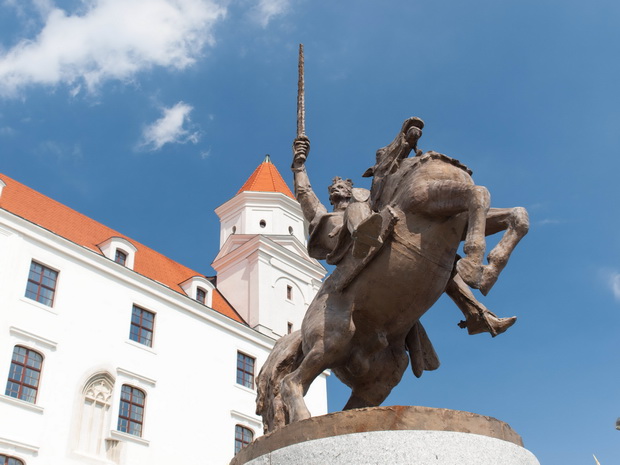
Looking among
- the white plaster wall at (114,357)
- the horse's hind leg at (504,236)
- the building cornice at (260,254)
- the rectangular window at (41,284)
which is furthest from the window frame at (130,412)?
the horse's hind leg at (504,236)

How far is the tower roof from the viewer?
39438 mm

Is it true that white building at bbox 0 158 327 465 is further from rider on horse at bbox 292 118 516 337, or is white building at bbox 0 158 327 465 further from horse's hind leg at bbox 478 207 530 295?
horse's hind leg at bbox 478 207 530 295

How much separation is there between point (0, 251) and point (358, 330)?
21206mm

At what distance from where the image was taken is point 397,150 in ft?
16.7

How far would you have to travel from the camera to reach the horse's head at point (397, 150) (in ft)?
16.6

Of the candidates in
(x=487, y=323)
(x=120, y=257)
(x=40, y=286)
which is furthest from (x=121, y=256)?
(x=487, y=323)

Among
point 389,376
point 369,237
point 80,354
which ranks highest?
point 80,354

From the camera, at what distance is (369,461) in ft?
11.6

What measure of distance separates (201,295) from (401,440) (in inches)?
1132

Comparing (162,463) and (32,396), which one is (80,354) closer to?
(32,396)

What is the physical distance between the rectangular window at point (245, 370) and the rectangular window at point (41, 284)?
369 inches

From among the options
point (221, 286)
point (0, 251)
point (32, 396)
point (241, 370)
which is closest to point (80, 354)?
point (32, 396)

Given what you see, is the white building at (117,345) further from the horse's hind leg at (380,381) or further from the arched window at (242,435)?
the horse's hind leg at (380,381)

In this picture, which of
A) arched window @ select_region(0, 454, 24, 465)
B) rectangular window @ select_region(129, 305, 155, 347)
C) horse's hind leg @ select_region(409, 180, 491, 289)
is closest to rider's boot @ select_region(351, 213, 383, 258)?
horse's hind leg @ select_region(409, 180, 491, 289)
